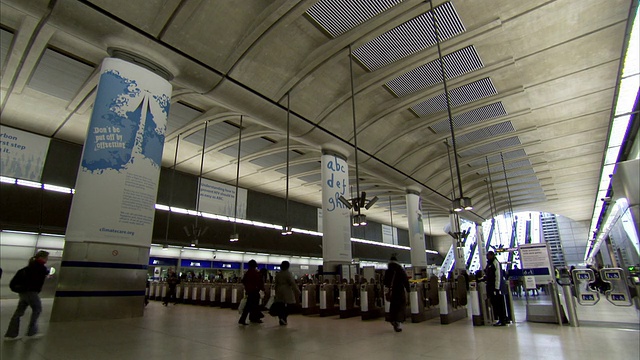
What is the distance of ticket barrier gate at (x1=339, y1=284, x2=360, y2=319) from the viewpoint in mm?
8984

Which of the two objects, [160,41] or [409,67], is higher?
[409,67]

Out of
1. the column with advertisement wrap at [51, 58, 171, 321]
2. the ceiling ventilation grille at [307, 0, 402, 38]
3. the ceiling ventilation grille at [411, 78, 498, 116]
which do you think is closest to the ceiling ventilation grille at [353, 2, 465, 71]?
the ceiling ventilation grille at [307, 0, 402, 38]

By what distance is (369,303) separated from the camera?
8.77 metres

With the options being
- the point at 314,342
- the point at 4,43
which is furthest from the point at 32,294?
the point at 4,43

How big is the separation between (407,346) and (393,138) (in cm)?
1150

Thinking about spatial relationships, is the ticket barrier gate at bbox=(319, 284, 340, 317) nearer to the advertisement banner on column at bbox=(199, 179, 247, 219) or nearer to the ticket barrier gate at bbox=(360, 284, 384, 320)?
the ticket barrier gate at bbox=(360, 284, 384, 320)

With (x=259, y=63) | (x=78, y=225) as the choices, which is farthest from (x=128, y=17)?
(x=78, y=225)

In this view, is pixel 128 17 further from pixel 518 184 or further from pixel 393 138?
pixel 518 184

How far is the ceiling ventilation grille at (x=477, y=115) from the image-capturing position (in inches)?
545

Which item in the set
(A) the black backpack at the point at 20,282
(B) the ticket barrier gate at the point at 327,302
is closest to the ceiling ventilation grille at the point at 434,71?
(B) the ticket barrier gate at the point at 327,302

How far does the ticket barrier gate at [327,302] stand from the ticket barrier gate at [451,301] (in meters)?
3.20

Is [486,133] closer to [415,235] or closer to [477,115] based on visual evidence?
[477,115]

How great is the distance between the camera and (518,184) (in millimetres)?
24031

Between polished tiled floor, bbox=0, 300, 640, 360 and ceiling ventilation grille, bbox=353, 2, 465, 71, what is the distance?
26.6 feet
